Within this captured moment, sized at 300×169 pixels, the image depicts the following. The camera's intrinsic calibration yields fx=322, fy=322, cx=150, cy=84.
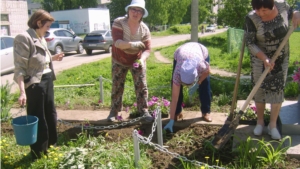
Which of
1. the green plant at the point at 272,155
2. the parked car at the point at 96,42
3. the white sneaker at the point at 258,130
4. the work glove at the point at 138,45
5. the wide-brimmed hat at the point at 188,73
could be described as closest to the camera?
the green plant at the point at 272,155

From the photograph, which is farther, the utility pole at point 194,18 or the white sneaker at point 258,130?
the utility pole at point 194,18

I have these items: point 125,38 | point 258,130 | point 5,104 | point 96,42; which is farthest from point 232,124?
point 96,42

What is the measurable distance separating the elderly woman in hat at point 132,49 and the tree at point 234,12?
13.9 meters

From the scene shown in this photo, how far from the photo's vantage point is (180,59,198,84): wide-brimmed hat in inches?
138

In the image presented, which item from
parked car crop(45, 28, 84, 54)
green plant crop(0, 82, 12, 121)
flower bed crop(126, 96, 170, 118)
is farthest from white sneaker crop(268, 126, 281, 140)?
parked car crop(45, 28, 84, 54)

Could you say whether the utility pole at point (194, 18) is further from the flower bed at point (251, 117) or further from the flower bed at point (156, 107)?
the flower bed at point (251, 117)

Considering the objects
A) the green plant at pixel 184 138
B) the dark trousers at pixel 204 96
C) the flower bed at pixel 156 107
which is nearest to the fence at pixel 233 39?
the flower bed at pixel 156 107

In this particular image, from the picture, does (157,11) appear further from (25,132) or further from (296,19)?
(25,132)

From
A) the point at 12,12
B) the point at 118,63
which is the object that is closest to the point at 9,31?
Result: the point at 12,12

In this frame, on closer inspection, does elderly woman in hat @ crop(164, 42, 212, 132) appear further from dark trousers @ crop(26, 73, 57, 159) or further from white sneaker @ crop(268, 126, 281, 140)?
dark trousers @ crop(26, 73, 57, 159)

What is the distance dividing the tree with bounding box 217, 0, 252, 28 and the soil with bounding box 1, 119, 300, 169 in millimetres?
14164

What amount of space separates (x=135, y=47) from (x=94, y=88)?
3440 mm

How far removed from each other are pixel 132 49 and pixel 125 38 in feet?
0.64

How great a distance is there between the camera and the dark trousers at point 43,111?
3.53 metres
